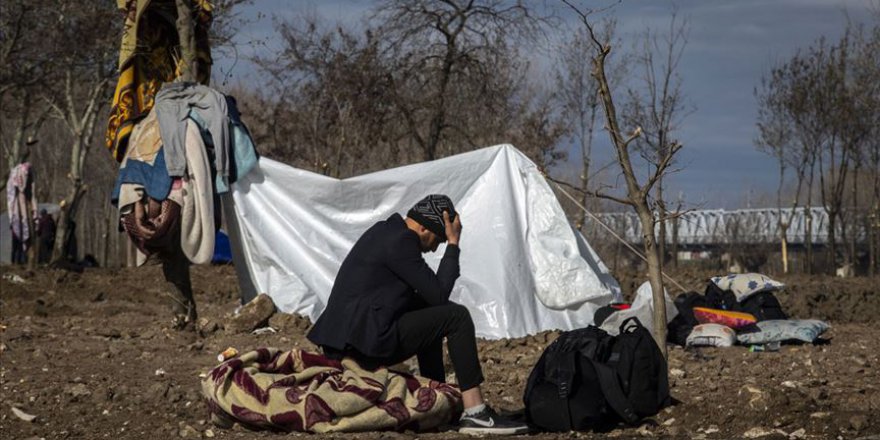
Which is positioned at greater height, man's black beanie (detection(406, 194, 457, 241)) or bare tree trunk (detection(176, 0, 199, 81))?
bare tree trunk (detection(176, 0, 199, 81))

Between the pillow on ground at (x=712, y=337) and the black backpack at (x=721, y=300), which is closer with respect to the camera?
the pillow on ground at (x=712, y=337)

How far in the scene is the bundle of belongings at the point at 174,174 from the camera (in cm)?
966

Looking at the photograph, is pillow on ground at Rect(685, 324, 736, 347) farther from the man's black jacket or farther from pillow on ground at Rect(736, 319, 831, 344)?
the man's black jacket

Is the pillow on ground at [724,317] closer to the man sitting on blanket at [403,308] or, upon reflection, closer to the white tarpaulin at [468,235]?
the white tarpaulin at [468,235]

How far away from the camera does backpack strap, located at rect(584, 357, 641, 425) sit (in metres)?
6.00

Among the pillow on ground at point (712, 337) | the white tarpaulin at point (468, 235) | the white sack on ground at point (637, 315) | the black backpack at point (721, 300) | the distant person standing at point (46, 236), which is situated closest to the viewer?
the white sack on ground at point (637, 315)

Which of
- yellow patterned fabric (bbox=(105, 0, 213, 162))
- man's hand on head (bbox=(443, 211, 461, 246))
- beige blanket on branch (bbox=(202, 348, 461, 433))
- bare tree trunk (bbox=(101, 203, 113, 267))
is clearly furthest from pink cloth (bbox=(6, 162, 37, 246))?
man's hand on head (bbox=(443, 211, 461, 246))

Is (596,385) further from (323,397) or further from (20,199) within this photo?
(20,199)

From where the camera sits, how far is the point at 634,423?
20.0 feet

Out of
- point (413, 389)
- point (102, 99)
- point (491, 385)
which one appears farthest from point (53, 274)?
point (413, 389)

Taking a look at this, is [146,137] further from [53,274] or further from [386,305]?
[53,274]

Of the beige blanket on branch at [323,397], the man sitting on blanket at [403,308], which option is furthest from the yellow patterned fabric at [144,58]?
the man sitting on blanket at [403,308]

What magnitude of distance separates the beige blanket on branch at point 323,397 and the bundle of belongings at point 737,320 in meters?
3.76

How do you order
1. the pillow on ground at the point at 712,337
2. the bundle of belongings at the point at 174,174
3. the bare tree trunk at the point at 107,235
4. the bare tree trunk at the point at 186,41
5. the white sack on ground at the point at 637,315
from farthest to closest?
the bare tree trunk at the point at 107,235
the bare tree trunk at the point at 186,41
the bundle of belongings at the point at 174,174
the pillow on ground at the point at 712,337
the white sack on ground at the point at 637,315
